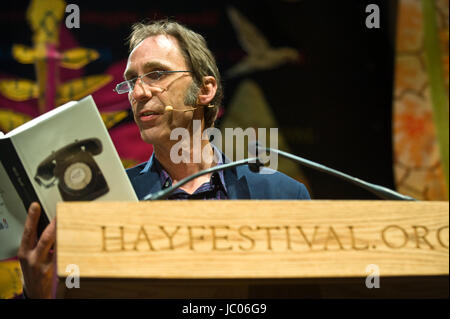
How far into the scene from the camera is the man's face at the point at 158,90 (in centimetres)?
181

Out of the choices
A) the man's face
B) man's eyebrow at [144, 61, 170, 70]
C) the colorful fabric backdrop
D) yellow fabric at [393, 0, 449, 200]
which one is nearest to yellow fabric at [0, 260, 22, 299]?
the colorful fabric backdrop

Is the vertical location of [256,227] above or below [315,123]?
below

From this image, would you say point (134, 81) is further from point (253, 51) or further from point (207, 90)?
point (253, 51)

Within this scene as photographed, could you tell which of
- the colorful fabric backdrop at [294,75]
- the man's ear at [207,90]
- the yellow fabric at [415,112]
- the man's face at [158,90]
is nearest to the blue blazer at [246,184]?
the man's face at [158,90]

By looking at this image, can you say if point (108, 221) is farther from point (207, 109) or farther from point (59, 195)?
point (207, 109)

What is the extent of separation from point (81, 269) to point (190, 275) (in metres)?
0.20

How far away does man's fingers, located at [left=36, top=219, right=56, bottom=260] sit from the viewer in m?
1.21

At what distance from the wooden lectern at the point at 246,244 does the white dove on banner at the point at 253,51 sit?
1771mm

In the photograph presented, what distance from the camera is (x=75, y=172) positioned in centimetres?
126

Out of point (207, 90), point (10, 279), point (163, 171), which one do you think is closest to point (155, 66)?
point (207, 90)

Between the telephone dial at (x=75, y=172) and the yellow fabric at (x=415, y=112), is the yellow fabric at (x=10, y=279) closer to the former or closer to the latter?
the telephone dial at (x=75, y=172)

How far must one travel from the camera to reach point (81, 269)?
3.08ft
